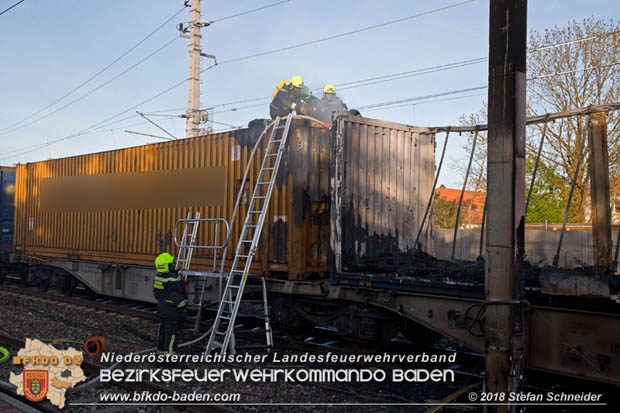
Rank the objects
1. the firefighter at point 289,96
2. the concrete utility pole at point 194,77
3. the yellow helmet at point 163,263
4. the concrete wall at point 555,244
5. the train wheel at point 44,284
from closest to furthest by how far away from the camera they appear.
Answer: the yellow helmet at point 163,263, the firefighter at point 289,96, the train wheel at point 44,284, the concrete wall at point 555,244, the concrete utility pole at point 194,77

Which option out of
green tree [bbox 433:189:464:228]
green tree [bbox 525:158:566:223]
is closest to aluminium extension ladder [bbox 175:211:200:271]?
green tree [bbox 525:158:566:223]

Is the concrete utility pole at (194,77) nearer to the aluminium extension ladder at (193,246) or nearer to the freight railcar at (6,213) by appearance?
the freight railcar at (6,213)

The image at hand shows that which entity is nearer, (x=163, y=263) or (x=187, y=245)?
(x=163, y=263)

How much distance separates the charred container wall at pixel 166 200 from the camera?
304 inches

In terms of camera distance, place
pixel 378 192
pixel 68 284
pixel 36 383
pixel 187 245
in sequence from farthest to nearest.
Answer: pixel 68 284 → pixel 187 245 → pixel 378 192 → pixel 36 383

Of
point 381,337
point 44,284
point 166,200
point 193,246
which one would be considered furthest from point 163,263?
point 44,284

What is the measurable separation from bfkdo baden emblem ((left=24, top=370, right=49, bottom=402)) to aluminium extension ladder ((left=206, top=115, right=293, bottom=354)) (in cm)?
207

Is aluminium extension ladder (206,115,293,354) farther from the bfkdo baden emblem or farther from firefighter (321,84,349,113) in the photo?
the bfkdo baden emblem

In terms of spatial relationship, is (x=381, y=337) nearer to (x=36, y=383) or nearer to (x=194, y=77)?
(x=36, y=383)

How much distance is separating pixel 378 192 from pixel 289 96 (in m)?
2.39

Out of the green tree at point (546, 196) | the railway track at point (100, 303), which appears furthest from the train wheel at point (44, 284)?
the green tree at point (546, 196)

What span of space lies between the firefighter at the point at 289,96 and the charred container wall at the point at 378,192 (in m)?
1.66

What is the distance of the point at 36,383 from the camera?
5293 mm

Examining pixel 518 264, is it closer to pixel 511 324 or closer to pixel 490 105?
pixel 511 324
